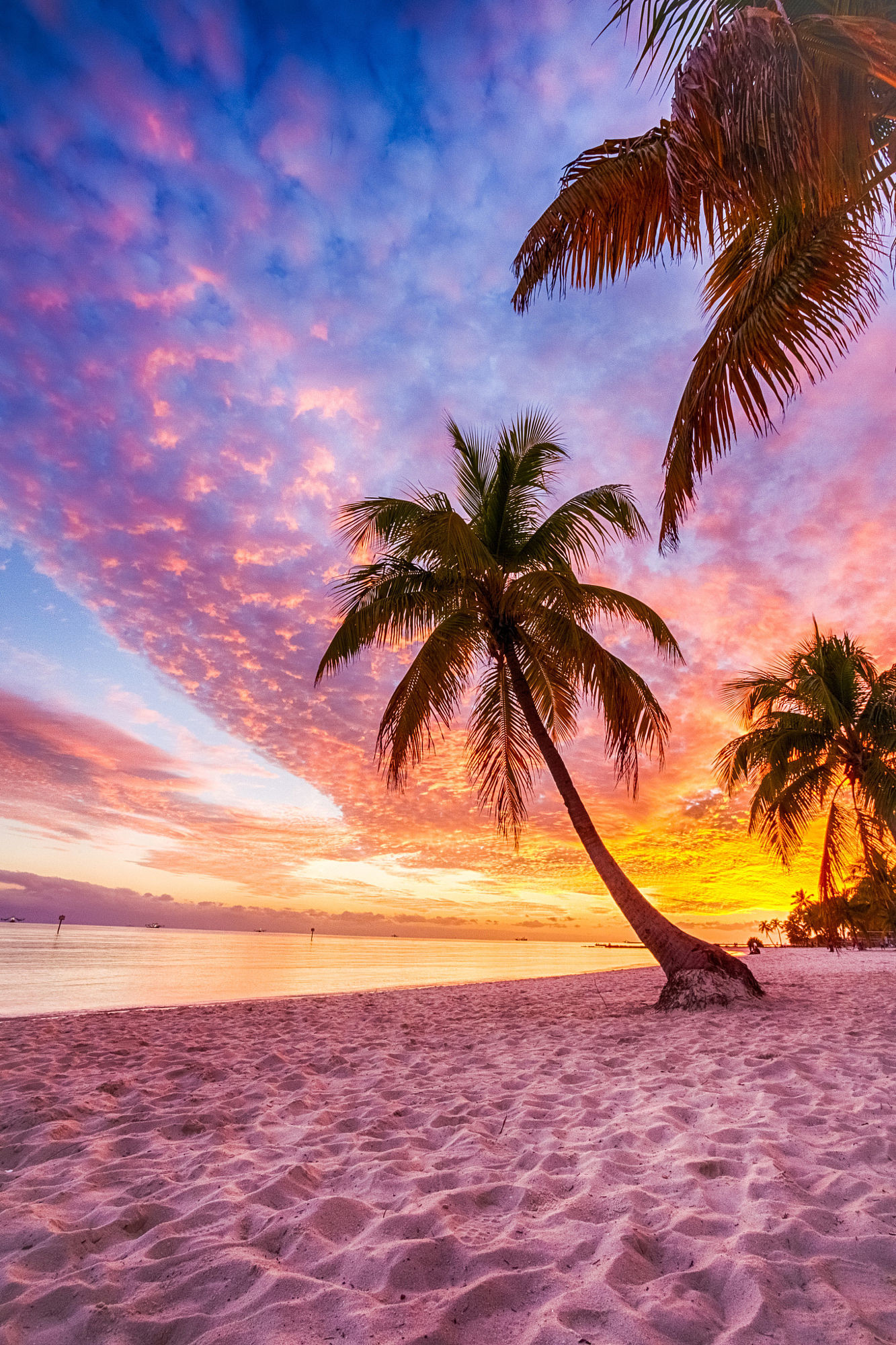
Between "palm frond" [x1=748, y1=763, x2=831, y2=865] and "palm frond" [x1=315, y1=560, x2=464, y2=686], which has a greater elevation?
"palm frond" [x1=315, y1=560, x2=464, y2=686]

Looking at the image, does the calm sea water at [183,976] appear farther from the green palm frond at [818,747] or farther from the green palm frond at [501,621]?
the green palm frond at [818,747]

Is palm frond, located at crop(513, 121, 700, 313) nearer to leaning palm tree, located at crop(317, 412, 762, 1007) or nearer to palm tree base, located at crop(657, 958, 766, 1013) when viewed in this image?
leaning palm tree, located at crop(317, 412, 762, 1007)

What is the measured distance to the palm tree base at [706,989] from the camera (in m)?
7.93

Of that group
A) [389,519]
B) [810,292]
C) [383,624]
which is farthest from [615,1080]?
[389,519]

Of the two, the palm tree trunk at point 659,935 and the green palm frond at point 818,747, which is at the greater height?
the green palm frond at point 818,747

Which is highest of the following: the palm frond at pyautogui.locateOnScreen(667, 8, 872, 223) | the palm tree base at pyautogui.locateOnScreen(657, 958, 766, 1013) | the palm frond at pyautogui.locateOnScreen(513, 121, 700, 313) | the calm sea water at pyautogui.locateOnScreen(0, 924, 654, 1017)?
the palm frond at pyautogui.locateOnScreen(513, 121, 700, 313)

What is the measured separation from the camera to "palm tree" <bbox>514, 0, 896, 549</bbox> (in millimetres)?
3305

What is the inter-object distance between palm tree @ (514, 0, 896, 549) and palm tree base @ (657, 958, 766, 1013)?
224 inches

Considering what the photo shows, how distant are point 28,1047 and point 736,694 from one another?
13907mm

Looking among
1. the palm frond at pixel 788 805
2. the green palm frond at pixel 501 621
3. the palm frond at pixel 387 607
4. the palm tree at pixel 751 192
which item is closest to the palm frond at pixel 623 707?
the green palm frond at pixel 501 621

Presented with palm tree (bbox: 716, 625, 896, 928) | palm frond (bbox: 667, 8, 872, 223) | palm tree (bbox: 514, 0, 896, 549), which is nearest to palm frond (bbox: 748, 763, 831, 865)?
palm tree (bbox: 716, 625, 896, 928)

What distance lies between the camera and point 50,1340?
1734 mm

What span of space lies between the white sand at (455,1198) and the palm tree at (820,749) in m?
8.20

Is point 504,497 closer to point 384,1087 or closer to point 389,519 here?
point 389,519
